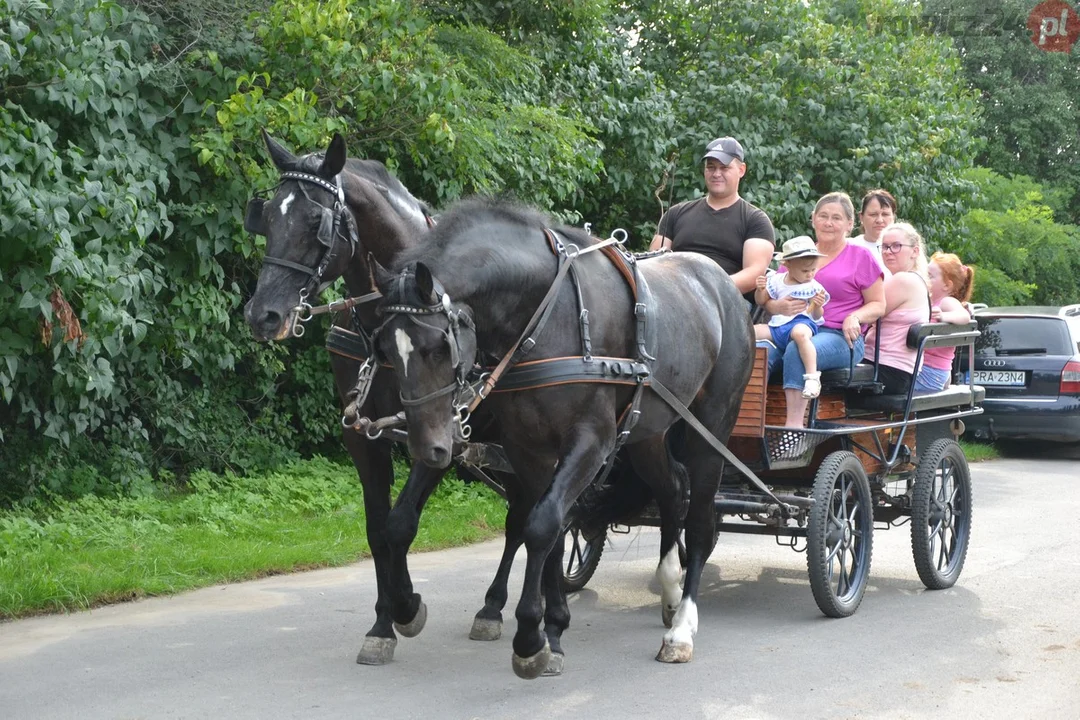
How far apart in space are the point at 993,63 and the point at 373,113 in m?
25.7

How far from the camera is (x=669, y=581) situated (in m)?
6.36

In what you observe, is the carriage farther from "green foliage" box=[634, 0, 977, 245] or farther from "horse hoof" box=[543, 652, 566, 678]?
"green foliage" box=[634, 0, 977, 245]

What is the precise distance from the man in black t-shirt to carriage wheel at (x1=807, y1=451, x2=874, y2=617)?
48.3 inches

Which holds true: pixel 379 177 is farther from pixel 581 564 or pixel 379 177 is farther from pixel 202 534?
pixel 202 534

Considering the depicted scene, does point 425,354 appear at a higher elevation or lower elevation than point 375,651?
higher

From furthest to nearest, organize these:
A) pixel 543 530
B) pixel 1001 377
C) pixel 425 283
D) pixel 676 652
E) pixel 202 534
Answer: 1. pixel 1001 377
2. pixel 202 534
3. pixel 676 652
4. pixel 543 530
5. pixel 425 283

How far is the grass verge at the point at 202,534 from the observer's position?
262 inches

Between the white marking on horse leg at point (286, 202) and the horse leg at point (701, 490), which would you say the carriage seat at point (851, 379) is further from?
the white marking on horse leg at point (286, 202)

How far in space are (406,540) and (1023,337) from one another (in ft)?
37.4

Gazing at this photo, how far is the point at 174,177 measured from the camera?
8.95 m

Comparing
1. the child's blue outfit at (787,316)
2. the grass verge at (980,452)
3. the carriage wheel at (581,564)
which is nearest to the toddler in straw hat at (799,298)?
the child's blue outfit at (787,316)

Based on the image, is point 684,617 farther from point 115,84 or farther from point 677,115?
point 677,115

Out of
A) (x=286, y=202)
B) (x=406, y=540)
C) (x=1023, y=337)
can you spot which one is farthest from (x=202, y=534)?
(x=1023, y=337)

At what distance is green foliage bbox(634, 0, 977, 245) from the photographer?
13188 millimetres
